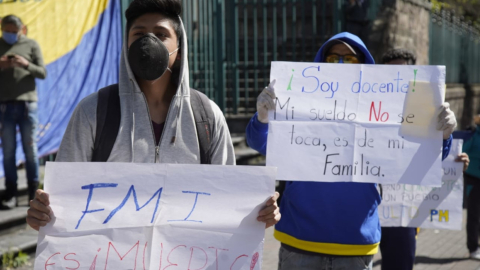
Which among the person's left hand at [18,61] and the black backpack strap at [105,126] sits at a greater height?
the black backpack strap at [105,126]

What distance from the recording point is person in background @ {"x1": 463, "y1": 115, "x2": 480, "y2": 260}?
24.3ft

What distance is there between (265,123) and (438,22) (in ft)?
44.8

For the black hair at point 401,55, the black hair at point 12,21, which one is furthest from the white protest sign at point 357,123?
the black hair at point 12,21

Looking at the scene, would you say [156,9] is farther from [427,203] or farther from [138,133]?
[427,203]

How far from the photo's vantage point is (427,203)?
5.23 meters

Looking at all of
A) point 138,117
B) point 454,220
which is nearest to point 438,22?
point 454,220

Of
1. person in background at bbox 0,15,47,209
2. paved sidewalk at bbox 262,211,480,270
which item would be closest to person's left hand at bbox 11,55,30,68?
person in background at bbox 0,15,47,209

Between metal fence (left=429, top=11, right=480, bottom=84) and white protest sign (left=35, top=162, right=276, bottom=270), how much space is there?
13054 millimetres

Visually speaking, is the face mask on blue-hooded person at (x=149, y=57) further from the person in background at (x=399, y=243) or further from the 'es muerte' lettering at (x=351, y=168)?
the person in background at (x=399, y=243)

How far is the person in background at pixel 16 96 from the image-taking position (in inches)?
275

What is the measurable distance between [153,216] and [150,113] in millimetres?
395

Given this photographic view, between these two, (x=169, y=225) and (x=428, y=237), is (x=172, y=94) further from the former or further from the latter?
(x=428, y=237)

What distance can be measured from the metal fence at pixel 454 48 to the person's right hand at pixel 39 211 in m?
13.4

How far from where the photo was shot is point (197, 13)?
11258 millimetres
